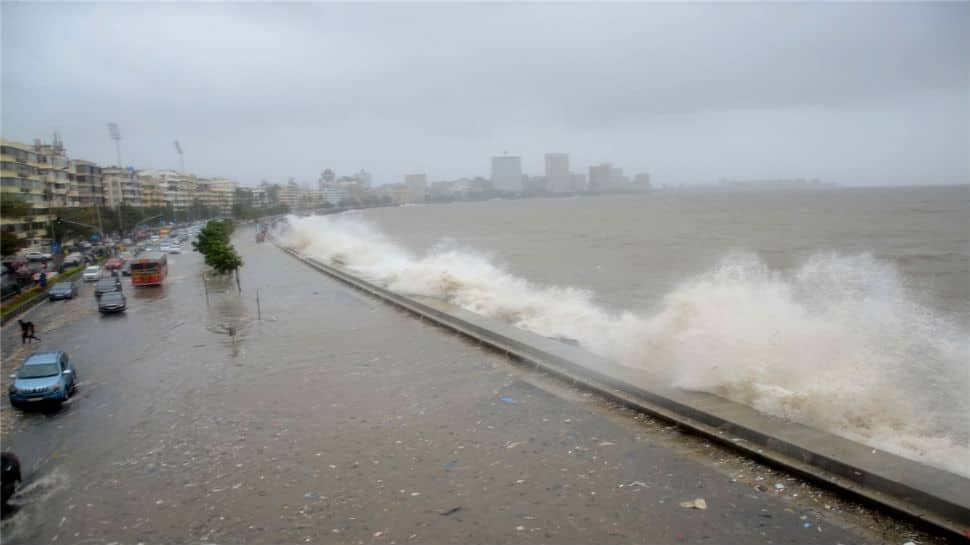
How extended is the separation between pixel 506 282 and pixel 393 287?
509 centimetres

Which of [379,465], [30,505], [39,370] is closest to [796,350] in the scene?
[379,465]

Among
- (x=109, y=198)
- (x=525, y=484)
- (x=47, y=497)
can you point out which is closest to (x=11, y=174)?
(x=109, y=198)

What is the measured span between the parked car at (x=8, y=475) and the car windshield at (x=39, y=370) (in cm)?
485

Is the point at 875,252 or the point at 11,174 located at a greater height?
the point at 11,174

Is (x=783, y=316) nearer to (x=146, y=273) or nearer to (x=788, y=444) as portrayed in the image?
(x=788, y=444)

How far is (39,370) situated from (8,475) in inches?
209

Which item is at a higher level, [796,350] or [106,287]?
[796,350]

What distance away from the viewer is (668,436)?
810 centimetres

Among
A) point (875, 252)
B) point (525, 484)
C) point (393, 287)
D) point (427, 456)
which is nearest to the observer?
point (525, 484)

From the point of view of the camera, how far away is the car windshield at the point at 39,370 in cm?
1164

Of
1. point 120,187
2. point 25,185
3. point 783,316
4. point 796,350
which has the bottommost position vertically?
point 796,350

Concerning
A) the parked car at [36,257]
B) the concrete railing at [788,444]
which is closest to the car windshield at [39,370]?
the concrete railing at [788,444]

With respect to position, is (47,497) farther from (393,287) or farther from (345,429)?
(393,287)

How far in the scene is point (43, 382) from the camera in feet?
37.4
